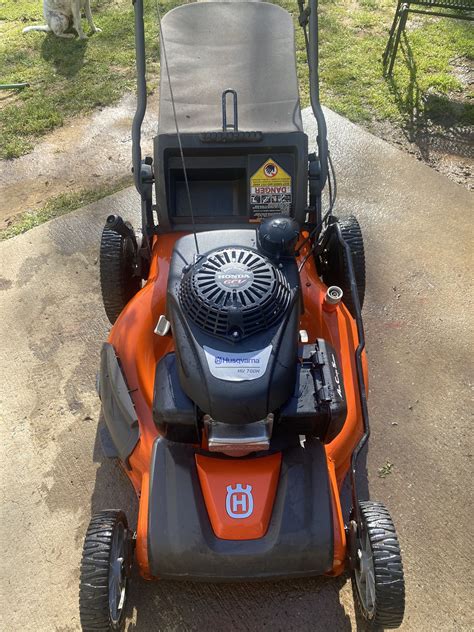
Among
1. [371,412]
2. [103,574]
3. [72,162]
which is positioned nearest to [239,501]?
[103,574]

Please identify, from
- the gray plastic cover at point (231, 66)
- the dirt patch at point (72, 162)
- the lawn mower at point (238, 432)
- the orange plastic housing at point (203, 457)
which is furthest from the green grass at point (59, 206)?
the lawn mower at point (238, 432)

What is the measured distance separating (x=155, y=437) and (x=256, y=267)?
733mm

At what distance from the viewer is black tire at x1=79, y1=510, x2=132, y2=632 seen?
172 cm

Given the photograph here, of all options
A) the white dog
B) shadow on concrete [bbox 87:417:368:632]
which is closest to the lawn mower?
shadow on concrete [bbox 87:417:368:632]

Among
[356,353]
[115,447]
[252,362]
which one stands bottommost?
[115,447]

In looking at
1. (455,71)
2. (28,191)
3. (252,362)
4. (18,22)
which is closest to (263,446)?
(252,362)

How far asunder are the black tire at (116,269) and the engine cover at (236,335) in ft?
2.95

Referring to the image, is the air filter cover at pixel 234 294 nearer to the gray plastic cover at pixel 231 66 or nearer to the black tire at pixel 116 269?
the black tire at pixel 116 269

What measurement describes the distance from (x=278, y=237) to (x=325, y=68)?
13.1 ft

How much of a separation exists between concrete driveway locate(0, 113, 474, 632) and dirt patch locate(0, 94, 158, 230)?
0.42 m

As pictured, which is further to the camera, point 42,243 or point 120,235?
point 42,243

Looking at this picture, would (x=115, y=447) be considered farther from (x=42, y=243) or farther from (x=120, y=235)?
(x=42, y=243)

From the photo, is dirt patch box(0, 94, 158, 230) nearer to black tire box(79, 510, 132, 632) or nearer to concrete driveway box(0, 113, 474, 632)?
concrete driveway box(0, 113, 474, 632)

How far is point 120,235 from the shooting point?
2.66 m
